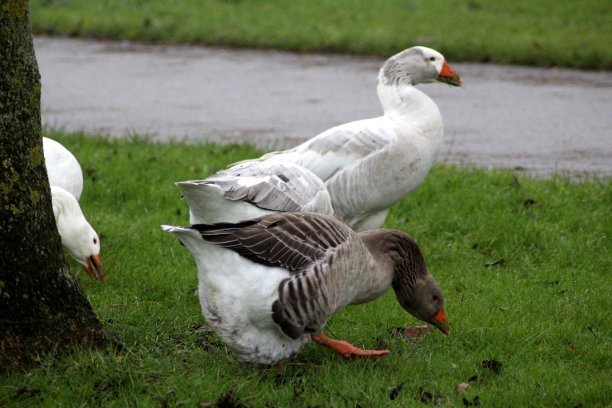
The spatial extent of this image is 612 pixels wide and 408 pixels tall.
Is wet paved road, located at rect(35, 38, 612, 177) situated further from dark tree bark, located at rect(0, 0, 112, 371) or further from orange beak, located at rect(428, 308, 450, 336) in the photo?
dark tree bark, located at rect(0, 0, 112, 371)

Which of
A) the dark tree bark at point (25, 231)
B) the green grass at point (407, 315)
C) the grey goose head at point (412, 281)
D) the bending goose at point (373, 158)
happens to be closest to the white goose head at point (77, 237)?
the green grass at point (407, 315)

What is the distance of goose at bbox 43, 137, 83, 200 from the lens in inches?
256

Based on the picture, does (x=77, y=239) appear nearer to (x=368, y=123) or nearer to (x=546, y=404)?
(x=368, y=123)

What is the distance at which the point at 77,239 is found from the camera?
6.02 m

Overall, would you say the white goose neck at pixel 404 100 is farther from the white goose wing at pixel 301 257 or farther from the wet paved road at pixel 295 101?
the wet paved road at pixel 295 101

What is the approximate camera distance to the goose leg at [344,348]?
4.67 m

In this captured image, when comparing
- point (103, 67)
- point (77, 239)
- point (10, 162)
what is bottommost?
point (103, 67)

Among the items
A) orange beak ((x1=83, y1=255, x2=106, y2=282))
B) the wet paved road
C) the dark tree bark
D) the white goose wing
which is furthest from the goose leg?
the wet paved road

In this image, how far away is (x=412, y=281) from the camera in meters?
4.97

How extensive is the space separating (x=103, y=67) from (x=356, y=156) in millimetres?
8085

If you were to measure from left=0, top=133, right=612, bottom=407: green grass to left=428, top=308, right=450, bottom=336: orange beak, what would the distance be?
77 mm

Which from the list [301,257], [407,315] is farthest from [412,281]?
[301,257]

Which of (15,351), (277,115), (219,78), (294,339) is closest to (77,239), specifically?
(15,351)

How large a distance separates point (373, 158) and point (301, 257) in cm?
187
